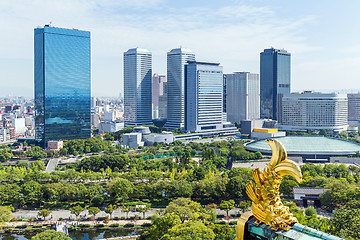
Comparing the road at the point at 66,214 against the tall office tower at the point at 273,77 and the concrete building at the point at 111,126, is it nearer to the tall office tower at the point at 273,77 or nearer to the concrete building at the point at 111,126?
the concrete building at the point at 111,126

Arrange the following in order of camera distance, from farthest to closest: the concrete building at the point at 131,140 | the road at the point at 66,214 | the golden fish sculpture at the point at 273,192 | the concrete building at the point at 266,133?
the concrete building at the point at 266,133 → the concrete building at the point at 131,140 → the road at the point at 66,214 → the golden fish sculpture at the point at 273,192

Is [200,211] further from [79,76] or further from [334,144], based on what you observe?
[79,76]

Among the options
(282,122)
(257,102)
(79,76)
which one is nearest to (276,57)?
(257,102)

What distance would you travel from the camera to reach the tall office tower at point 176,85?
9968cm

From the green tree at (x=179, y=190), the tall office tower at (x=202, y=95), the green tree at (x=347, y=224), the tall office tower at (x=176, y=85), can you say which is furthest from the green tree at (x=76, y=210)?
the tall office tower at (x=176, y=85)

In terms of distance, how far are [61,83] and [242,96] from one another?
54824 mm

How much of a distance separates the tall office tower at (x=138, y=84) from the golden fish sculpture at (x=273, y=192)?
97.5 metres

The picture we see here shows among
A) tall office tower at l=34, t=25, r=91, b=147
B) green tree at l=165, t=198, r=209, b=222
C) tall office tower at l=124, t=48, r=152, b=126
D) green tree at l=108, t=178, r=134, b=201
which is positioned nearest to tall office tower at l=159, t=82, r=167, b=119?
tall office tower at l=124, t=48, r=152, b=126

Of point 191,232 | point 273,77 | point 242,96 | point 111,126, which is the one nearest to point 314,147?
point 191,232

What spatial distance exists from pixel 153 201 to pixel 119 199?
11.0 ft

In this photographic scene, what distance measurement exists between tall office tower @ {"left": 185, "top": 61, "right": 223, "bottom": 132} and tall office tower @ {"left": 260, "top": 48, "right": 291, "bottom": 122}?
3483cm

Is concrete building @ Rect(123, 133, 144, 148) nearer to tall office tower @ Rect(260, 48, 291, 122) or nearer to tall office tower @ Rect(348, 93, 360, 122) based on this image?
tall office tower @ Rect(260, 48, 291, 122)

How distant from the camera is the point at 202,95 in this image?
295 ft

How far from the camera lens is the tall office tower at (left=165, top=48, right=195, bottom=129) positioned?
327ft
